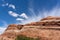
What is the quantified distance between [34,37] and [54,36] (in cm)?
617

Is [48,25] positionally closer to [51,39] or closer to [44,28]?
[44,28]

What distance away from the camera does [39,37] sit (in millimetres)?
52938

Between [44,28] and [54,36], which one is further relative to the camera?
[44,28]

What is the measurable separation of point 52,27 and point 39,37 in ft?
25.4

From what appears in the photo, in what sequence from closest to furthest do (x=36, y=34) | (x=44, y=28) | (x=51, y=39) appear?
(x=51, y=39), (x=36, y=34), (x=44, y=28)

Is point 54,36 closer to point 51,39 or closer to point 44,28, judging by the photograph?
point 51,39

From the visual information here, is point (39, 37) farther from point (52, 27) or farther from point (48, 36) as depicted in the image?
point (52, 27)

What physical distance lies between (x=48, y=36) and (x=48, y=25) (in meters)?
10.8

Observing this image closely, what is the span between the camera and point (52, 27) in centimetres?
5847

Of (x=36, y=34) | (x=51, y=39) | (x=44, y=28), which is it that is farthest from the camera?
(x=44, y=28)

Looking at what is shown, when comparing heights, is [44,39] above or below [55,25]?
below

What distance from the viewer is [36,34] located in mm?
55156

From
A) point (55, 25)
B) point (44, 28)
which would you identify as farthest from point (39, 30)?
point (55, 25)

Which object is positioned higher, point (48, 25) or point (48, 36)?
point (48, 25)
